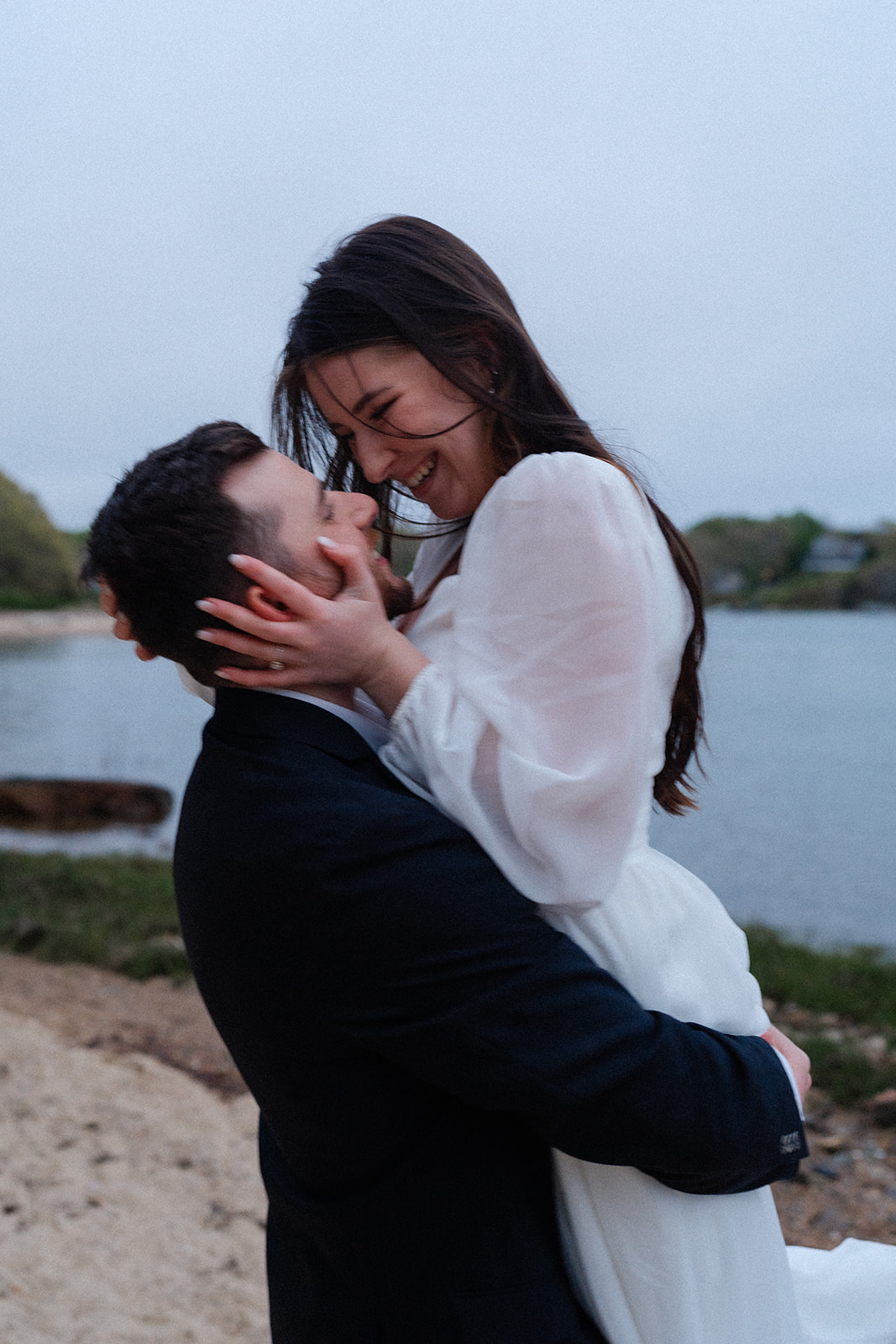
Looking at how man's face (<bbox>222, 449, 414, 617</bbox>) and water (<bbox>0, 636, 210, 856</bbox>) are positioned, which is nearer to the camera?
man's face (<bbox>222, 449, 414, 617</bbox>)

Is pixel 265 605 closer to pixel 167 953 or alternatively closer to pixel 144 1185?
pixel 144 1185

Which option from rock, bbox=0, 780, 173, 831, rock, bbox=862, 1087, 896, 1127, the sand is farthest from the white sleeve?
rock, bbox=0, 780, 173, 831

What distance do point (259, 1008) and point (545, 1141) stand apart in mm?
434

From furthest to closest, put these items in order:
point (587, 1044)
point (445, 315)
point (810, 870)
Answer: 1. point (810, 870)
2. point (445, 315)
3. point (587, 1044)

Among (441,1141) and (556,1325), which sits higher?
(441,1141)

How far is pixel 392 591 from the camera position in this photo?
65.3 inches

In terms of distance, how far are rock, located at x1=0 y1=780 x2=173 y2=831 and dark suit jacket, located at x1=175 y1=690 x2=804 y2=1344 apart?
13020mm

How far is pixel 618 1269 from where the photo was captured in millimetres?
1396

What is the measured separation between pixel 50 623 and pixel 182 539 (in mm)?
59091

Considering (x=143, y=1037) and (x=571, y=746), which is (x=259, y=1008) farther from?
(x=143, y=1037)

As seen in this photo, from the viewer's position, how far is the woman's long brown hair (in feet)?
5.76

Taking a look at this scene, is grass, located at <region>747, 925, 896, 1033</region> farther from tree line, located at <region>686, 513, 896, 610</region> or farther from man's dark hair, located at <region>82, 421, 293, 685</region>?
tree line, located at <region>686, 513, 896, 610</region>

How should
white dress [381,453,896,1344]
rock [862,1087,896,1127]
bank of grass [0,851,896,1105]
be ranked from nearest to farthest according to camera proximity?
Answer: white dress [381,453,896,1344]
rock [862,1087,896,1127]
bank of grass [0,851,896,1105]

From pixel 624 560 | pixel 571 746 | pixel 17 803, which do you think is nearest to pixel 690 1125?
pixel 571 746
